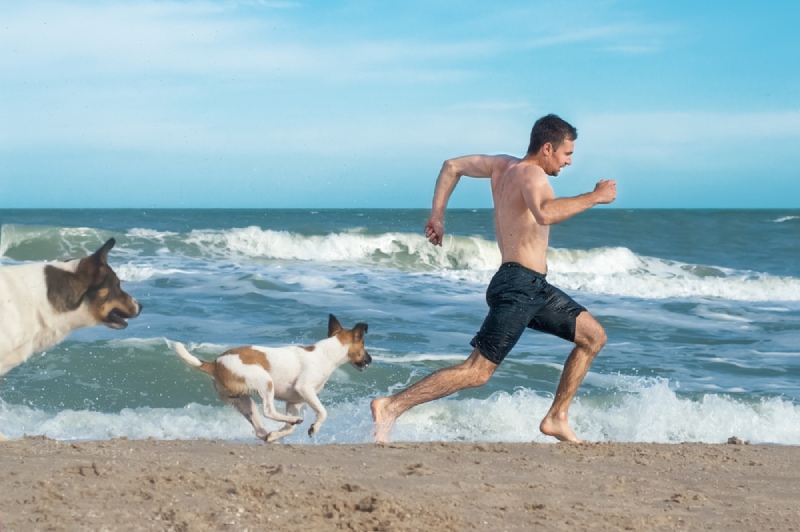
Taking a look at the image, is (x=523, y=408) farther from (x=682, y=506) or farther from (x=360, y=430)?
(x=682, y=506)

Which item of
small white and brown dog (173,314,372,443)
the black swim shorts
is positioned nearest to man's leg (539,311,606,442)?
the black swim shorts

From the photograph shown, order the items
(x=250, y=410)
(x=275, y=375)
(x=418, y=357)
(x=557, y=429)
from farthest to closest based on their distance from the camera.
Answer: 1. (x=418, y=357)
2. (x=557, y=429)
3. (x=250, y=410)
4. (x=275, y=375)

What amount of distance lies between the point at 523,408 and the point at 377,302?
6.62 m

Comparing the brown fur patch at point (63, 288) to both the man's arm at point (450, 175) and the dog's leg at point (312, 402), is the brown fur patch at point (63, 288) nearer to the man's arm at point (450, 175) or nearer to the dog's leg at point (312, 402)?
the dog's leg at point (312, 402)

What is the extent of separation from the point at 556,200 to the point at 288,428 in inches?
89.9

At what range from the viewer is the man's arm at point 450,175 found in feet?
19.2

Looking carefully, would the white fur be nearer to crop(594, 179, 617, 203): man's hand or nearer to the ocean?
the ocean

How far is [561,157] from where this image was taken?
5.60 meters

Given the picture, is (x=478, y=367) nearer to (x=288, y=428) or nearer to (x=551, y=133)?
(x=288, y=428)

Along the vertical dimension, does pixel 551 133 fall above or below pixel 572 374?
above

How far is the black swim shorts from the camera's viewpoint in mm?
5523

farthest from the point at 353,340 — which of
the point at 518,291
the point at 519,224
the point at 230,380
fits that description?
the point at 519,224

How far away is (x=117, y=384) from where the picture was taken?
29.7ft

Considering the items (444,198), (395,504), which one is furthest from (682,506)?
(444,198)
